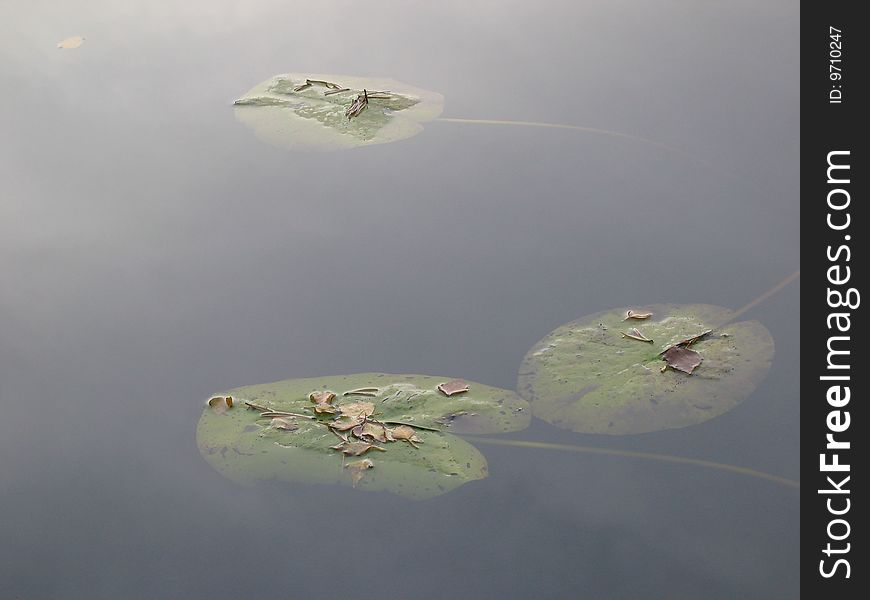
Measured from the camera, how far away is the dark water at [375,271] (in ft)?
6.13

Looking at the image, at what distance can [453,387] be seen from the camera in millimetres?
2188

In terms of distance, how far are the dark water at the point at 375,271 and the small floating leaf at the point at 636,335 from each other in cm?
14

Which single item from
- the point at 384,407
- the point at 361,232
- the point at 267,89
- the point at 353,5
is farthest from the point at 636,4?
the point at 384,407

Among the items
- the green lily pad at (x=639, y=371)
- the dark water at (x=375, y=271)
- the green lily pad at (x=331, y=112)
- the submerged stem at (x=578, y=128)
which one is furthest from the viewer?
the green lily pad at (x=331, y=112)

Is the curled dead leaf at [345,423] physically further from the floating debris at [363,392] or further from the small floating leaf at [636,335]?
the small floating leaf at [636,335]

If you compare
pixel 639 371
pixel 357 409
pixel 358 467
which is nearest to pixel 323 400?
pixel 357 409

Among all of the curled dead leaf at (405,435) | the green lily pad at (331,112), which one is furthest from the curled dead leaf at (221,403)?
the green lily pad at (331,112)

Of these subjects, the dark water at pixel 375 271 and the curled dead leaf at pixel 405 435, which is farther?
the curled dead leaf at pixel 405 435

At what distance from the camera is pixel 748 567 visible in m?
1.79

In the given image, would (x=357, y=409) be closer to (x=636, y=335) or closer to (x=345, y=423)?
(x=345, y=423)

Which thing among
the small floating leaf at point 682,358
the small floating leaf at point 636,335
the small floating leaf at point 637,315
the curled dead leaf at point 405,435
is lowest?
the curled dead leaf at point 405,435

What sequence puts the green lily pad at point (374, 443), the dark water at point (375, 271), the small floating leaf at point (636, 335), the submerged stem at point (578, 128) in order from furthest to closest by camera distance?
the submerged stem at point (578, 128), the small floating leaf at point (636, 335), the green lily pad at point (374, 443), the dark water at point (375, 271)

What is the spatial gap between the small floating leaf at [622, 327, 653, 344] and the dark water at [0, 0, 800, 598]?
14cm

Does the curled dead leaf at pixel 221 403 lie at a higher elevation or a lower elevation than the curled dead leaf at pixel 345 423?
higher
